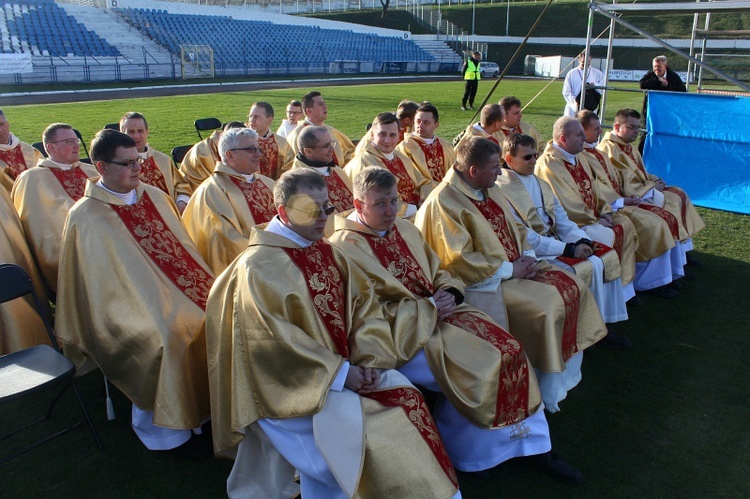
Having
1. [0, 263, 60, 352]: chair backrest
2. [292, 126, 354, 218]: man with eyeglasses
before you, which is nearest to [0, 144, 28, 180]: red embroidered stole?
[0, 263, 60, 352]: chair backrest

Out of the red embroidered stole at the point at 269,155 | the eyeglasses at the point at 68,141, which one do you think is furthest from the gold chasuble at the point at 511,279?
the red embroidered stole at the point at 269,155

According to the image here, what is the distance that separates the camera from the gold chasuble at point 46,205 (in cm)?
531

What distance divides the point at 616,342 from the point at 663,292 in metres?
1.56

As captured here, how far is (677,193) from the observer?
779cm

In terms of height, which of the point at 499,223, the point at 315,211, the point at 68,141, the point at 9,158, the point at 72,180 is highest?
the point at 68,141

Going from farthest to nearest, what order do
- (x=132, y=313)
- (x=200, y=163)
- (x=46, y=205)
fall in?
(x=200, y=163) < (x=46, y=205) < (x=132, y=313)

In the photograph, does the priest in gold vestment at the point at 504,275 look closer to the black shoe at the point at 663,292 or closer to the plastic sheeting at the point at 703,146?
the black shoe at the point at 663,292

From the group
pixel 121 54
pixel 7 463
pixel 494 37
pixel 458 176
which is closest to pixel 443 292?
pixel 458 176

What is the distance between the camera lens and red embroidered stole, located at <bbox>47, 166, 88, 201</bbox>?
5820mm

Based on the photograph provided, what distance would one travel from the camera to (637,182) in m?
7.78

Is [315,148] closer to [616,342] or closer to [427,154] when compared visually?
[427,154]

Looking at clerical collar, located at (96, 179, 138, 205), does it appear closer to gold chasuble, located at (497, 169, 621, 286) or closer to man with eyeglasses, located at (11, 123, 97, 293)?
man with eyeglasses, located at (11, 123, 97, 293)

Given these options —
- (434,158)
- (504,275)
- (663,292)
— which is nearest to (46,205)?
(504,275)

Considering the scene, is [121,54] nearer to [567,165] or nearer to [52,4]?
[52,4]
